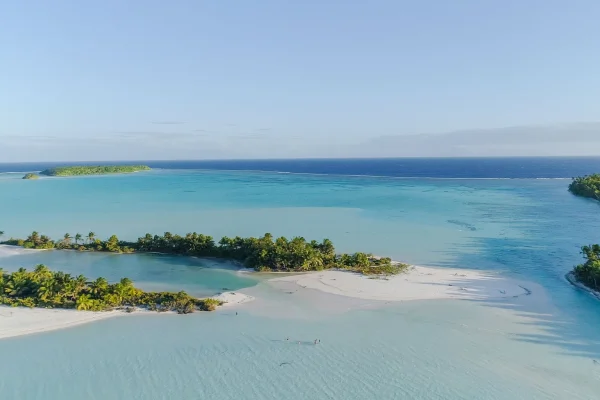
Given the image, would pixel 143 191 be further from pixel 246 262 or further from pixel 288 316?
pixel 288 316

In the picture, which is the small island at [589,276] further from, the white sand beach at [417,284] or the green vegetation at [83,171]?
the green vegetation at [83,171]

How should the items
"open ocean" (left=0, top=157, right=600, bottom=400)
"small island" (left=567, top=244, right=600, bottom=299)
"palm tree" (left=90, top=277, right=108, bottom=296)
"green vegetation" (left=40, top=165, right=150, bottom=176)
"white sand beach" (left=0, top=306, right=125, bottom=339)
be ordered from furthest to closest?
"green vegetation" (left=40, top=165, right=150, bottom=176) < "small island" (left=567, top=244, right=600, bottom=299) < "palm tree" (left=90, top=277, right=108, bottom=296) < "white sand beach" (left=0, top=306, right=125, bottom=339) < "open ocean" (left=0, top=157, right=600, bottom=400)

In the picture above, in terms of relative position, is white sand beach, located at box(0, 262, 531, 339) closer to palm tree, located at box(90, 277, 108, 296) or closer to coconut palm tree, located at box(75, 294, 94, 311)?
coconut palm tree, located at box(75, 294, 94, 311)

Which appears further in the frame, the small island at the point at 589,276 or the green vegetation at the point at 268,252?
the green vegetation at the point at 268,252

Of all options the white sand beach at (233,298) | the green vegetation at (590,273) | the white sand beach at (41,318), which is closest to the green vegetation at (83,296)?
the white sand beach at (41,318)

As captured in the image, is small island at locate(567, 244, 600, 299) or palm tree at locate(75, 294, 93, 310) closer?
palm tree at locate(75, 294, 93, 310)

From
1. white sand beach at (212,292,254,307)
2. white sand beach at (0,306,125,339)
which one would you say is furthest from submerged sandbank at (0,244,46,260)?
white sand beach at (212,292,254,307)
